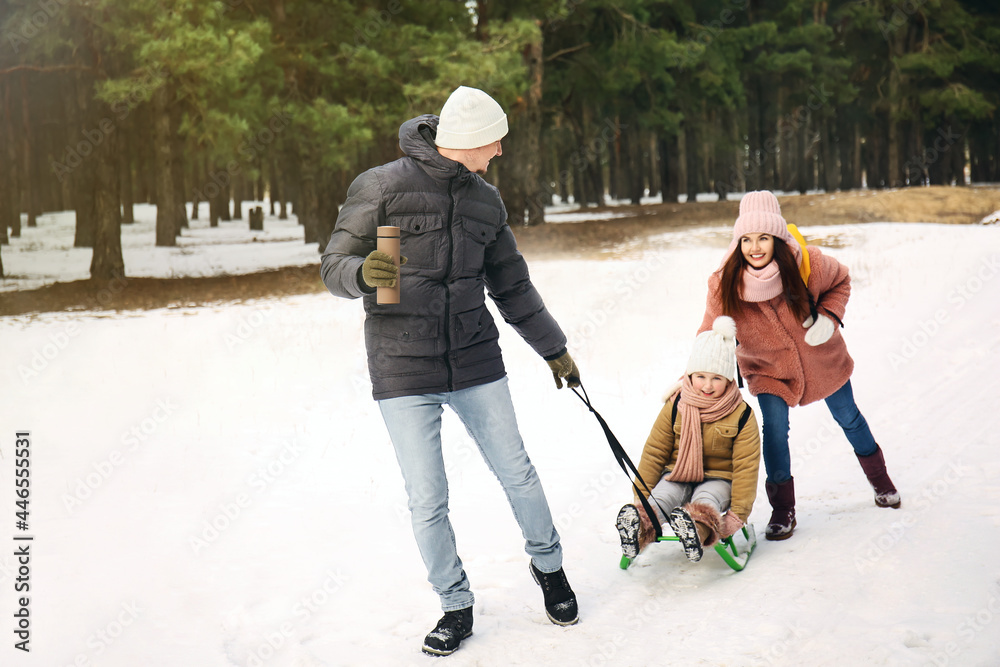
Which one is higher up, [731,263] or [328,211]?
[328,211]

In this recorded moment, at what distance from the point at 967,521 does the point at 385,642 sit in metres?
2.94

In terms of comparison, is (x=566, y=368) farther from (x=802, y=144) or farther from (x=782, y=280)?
(x=802, y=144)

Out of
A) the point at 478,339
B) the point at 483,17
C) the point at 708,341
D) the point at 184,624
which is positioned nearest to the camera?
the point at 478,339

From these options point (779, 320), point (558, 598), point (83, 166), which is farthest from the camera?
point (83, 166)

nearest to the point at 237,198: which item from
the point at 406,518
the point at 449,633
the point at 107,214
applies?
the point at 107,214

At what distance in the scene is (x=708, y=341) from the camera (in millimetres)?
4234

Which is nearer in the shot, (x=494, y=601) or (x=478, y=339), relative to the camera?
(x=478, y=339)

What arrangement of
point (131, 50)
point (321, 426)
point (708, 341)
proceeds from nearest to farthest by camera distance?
point (708, 341), point (321, 426), point (131, 50)

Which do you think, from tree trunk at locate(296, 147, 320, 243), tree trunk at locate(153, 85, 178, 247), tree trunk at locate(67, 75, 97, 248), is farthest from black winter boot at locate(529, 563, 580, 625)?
tree trunk at locate(153, 85, 178, 247)

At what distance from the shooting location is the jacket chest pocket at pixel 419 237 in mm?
3416

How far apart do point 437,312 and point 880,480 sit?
110 inches

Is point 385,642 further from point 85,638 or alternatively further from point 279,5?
point 279,5

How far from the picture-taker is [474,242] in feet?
11.6

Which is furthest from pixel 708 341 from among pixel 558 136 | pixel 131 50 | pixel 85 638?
pixel 558 136
